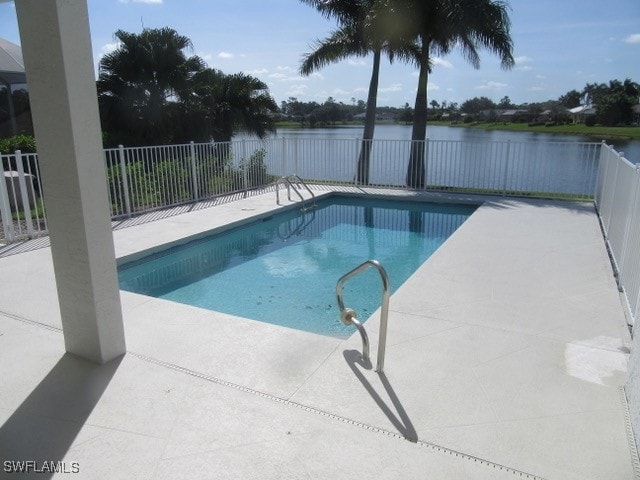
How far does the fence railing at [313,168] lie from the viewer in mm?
8164

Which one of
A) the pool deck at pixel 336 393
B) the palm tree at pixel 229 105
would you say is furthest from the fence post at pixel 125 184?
the palm tree at pixel 229 105

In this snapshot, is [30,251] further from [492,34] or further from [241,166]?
[492,34]

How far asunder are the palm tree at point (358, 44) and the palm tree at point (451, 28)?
0.55m

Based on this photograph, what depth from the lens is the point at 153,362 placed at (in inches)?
125

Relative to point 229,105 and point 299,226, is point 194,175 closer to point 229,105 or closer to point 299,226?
point 299,226

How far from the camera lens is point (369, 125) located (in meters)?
13.4

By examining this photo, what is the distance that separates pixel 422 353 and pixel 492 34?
9.84 metres

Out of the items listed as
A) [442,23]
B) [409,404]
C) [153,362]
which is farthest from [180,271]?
[442,23]

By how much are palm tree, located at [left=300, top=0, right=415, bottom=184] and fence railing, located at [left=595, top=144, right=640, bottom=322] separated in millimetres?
5923

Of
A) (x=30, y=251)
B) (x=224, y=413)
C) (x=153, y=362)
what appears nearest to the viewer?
(x=224, y=413)

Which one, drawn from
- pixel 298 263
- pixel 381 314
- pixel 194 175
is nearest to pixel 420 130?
pixel 194 175

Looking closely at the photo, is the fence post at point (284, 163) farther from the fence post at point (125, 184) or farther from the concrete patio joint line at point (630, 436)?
the concrete patio joint line at point (630, 436)

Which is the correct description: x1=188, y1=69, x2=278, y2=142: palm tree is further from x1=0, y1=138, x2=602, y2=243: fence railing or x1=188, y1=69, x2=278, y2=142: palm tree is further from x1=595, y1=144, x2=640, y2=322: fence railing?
x1=595, y1=144, x2=640, y2=322: fence railing

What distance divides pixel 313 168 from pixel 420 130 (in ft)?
10.3
